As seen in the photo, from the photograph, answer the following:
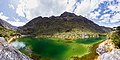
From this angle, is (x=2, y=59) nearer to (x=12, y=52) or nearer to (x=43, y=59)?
(x=12, y=52)

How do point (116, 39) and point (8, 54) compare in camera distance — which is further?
point (116, 39)

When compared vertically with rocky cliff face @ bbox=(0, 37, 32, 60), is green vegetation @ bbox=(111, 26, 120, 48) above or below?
below

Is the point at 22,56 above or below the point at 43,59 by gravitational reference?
above

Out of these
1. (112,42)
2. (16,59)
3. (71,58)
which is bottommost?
(71,58)

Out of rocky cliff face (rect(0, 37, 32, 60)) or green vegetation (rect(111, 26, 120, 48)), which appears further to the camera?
green vegetation (rect(111, 26, 120, 48))

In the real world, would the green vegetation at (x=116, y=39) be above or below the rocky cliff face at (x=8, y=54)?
below

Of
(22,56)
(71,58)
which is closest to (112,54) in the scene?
(22,56)

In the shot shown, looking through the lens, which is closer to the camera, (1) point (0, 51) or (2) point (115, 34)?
(1) point (0, 51)

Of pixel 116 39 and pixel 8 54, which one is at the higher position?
pixel 8 54

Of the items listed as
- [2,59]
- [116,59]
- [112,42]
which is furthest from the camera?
[112,42]

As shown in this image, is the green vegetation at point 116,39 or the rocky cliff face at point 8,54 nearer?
the rocky cliff face at point 8,54

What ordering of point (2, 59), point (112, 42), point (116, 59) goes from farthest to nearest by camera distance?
point (112, 42), point (116, 59), point (2, 59)
